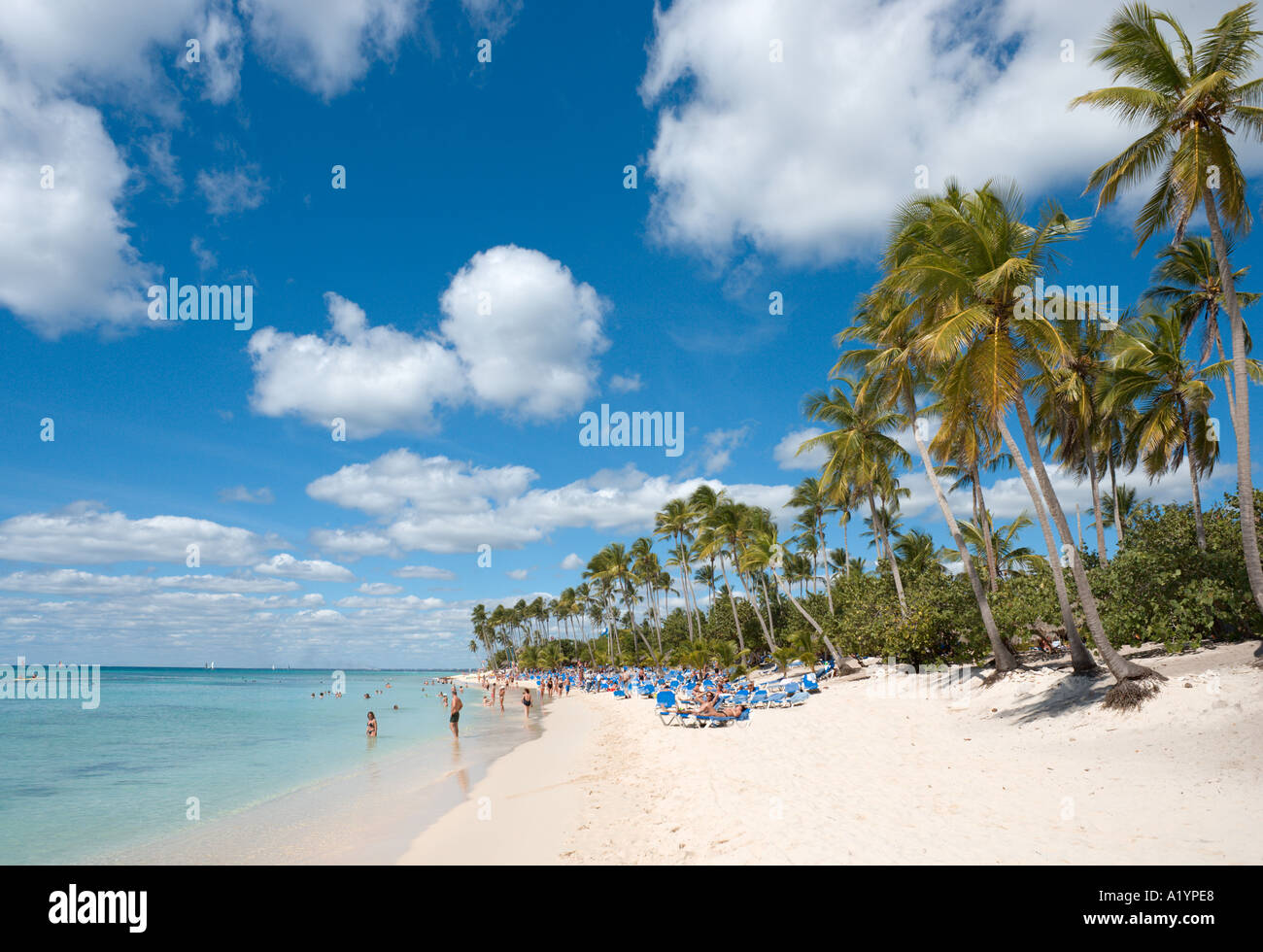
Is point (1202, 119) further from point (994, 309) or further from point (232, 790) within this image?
point (232, 790)

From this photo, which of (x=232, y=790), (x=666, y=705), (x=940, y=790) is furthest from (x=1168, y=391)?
(x=232, y=790)

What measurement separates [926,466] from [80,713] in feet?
185

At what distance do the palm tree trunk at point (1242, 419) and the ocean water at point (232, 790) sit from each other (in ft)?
46.2

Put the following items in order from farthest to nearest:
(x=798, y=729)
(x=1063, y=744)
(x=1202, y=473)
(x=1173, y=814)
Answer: (x=1202, y=473) < (x=798, y=729) < (x=1063, y=744) < (x=1173, y=814)

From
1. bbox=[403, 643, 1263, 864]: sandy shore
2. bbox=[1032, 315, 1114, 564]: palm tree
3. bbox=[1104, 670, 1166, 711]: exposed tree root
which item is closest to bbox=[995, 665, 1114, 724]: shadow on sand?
bbox=[403, 643, 1263, 864]: sandy shore

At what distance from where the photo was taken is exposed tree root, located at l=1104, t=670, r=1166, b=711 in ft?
33.3

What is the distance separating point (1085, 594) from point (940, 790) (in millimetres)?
5546

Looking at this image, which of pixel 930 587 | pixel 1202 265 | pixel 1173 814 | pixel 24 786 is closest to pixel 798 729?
pixel 930 587

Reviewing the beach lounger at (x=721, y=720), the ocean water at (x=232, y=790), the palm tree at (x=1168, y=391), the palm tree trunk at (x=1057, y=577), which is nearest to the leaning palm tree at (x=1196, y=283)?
the palm tree at (x=1168, y=391)

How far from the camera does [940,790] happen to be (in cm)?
835

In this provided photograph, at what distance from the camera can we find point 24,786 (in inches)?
602

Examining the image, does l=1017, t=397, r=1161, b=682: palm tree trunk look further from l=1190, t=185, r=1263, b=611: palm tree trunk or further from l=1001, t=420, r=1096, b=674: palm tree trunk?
l=1190, t=185, r=1263, b=611: palm tree trunk

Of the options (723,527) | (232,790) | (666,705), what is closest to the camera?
(232,790)
